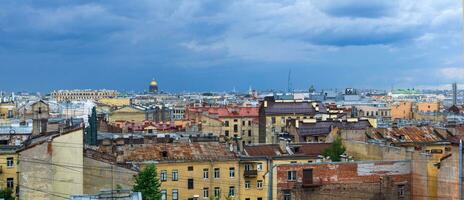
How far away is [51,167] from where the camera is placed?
35.1 metres

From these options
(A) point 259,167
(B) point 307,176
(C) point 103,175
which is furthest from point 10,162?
(B) point 307,176

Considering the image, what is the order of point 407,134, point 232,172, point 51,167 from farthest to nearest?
point 407,134
point 232,172
point 51,167

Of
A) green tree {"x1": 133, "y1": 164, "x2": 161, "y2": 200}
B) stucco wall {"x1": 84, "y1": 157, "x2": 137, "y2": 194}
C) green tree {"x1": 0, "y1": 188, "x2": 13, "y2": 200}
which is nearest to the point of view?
green tree {"x1": 133, "y1": 164, "x2": 161, "y2": 200}

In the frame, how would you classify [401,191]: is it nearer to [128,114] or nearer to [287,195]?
[287,195]

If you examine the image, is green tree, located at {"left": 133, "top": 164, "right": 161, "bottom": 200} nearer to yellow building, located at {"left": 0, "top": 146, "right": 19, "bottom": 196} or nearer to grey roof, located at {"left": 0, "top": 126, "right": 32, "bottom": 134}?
yellow building, located at {"left": 0, "top": 146, "right": 19, "bottom": 196}

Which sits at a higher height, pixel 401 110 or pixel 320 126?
pixel 401 110

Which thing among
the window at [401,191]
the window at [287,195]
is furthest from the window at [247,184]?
the window at [401,191]

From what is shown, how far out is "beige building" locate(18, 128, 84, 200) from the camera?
114 feet

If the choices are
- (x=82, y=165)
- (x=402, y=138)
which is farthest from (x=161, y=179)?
(x=402, y=138)

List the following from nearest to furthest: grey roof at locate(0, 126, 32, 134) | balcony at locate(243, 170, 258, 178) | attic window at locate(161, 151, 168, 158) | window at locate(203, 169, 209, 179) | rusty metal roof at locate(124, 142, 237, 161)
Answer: rusty metal roof at locate(124, 142, 237, 161), attic window at locate(161, 151, 168, 158), window at locate(203, 169, 209, 179), balcony at locate(243, 170, 258, 178), grey roof at locate(0, 126, 32, 134)

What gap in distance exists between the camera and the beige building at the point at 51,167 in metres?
34.8

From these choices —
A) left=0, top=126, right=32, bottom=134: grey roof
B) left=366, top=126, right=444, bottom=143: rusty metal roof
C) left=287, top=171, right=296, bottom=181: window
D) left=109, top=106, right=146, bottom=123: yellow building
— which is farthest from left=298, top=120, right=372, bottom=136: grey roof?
left=109, top=106, right=146, bottom=123: yellow building

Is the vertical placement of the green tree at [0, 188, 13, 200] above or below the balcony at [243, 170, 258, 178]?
below

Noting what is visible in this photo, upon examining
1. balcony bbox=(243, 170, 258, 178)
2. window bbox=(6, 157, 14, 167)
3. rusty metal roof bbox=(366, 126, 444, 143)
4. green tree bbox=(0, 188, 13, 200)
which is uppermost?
rusty metal roof bbox=(366, 126, 444, 143)
